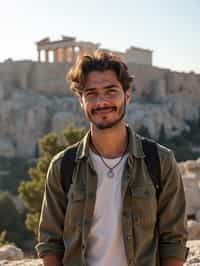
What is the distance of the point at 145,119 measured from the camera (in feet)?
99.9

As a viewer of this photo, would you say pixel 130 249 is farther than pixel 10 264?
No

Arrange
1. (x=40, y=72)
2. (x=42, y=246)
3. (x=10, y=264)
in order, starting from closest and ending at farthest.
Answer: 1. (x=42, y=246)
2. (x=10, y=264)
3. (x=40, y=72)

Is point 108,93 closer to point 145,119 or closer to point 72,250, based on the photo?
point 72,250

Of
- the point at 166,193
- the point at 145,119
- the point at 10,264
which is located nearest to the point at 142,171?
the point at 166,193

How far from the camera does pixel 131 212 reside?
1.70 metres

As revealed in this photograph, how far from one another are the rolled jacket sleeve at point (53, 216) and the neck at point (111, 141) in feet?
0.50

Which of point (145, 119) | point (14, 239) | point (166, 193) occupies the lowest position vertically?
point (14, 239)

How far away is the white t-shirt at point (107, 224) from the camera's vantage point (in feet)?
5.57

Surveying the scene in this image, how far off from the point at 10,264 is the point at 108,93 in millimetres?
2260

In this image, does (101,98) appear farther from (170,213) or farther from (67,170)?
(170,213)

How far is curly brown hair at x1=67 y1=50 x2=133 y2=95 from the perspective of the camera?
5.86 ft

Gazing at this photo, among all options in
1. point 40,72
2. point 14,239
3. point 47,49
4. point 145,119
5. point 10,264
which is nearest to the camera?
point 10,264

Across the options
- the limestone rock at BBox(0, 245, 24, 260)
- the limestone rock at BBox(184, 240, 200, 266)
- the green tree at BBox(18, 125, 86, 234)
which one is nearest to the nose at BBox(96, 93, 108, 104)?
the limestone rock at BBox(184, 240, 200, 266)

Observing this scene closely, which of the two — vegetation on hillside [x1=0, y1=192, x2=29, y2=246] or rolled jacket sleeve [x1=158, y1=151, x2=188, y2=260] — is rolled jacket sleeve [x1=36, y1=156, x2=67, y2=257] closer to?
rolled jacket sleeve [x1=158, y1=151, x2=188, y2=260]
